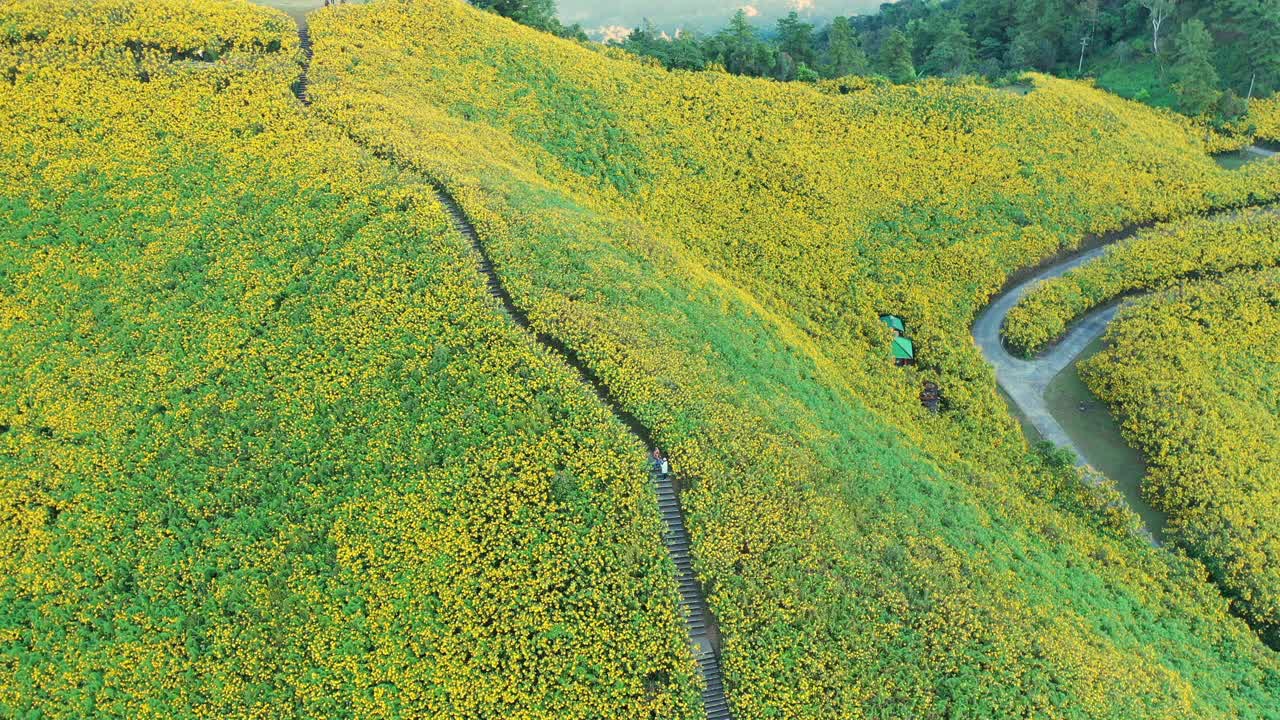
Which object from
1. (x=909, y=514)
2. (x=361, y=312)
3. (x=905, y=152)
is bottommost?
(x=909, y=514)

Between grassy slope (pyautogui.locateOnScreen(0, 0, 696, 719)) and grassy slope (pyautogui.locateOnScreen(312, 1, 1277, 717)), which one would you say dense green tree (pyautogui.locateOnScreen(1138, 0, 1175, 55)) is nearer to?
grassy slope (pyautogui.locateOnScreen(312, 1, 1277, 717))

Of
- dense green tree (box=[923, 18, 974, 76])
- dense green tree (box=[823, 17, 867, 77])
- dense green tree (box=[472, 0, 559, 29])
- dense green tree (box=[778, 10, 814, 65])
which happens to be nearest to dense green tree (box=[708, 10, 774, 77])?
dense green tree (box=[778, 10, 814, 65])

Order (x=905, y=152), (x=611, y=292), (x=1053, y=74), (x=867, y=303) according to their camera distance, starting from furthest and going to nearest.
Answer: (x=1053, y=74) < (x=905, y=152) < (x=867, y=303) < (x=611, y=292)

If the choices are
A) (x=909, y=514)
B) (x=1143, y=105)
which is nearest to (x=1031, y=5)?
(x=1143, y=105)

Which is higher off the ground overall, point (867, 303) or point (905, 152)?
point (905, 152)

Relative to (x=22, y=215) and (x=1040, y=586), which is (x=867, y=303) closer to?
(x=1040, y=586)

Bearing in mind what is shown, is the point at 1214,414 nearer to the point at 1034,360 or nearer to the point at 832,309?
the point at 1034,360

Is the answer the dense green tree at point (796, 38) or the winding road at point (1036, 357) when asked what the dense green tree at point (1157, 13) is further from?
the winding road at point (1036, 357)
